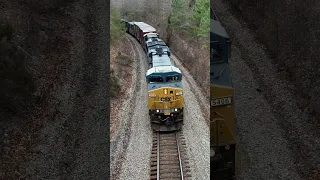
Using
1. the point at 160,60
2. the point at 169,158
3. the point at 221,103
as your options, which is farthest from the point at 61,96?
the point at 221,103

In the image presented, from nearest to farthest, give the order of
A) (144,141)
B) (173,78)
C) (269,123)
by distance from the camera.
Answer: (269,123) → (144,141) → (173,78)

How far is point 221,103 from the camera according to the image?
→ 10.7 m

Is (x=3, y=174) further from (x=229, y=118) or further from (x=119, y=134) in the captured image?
(x=229, y=118)

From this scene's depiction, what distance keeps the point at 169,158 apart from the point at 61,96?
7250 mm

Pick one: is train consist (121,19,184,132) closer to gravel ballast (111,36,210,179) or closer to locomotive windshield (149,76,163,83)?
locomotive windshield (149,76,163,83)

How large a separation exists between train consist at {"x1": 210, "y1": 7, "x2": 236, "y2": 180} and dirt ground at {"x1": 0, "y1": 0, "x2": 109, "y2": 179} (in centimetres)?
554

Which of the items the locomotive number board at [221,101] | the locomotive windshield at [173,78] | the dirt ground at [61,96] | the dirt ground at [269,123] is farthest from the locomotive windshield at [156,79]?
the locomotive number board at [221,101]

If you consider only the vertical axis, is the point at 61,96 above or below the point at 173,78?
below

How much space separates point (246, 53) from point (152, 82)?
299 inches

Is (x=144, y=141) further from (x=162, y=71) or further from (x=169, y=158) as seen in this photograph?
(x=162, y=71)

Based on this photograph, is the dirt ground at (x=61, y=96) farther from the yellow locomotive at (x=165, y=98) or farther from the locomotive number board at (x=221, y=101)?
the locomotive number board at (x=221, y=101)

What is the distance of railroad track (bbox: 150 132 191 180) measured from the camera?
1341 cm

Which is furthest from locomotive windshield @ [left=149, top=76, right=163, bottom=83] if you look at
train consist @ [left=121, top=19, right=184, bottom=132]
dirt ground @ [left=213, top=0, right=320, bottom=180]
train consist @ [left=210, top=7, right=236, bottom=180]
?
train consist @ [left=210, top=7, right=236, bottom=180]

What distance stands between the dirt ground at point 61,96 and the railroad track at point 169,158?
7.47ft
